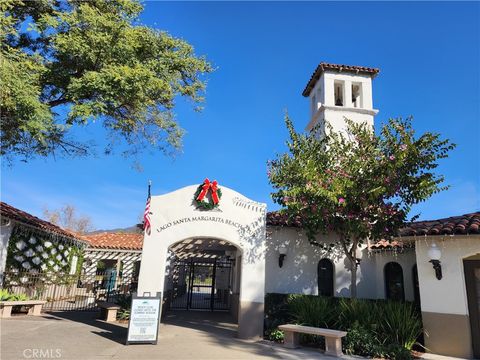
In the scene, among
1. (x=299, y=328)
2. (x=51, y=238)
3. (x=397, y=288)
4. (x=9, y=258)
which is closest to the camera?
(x=299, y=328)

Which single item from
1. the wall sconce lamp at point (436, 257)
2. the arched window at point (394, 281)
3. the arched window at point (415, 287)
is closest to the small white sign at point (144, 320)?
the wall sconce lamp at point (436, 257)

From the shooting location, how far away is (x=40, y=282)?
16.7 m

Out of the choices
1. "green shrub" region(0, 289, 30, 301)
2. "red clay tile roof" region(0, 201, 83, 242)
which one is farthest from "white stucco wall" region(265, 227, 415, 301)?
"red clay tile roof" region(0, 201, 83, 242)

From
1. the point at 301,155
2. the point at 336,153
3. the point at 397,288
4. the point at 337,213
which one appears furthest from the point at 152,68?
the point at 397,288

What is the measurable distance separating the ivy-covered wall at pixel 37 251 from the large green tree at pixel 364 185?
1156cm

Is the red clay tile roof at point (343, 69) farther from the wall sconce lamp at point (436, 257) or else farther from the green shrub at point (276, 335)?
the green shrub at point (276, 335)

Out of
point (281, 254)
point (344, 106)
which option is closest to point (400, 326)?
point (281, 254)

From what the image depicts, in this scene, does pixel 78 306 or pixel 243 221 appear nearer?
pixel 243 221

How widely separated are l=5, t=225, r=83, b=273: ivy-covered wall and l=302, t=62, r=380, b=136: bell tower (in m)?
14.8

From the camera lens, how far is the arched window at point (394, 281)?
12555 millimetres

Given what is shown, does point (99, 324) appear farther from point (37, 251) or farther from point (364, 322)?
point (364, 322)

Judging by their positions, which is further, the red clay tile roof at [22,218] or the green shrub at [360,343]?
the red clay tile roof at [22,218]

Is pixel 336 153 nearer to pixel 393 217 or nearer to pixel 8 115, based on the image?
pixel 393 217

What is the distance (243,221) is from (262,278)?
1.91 metres
